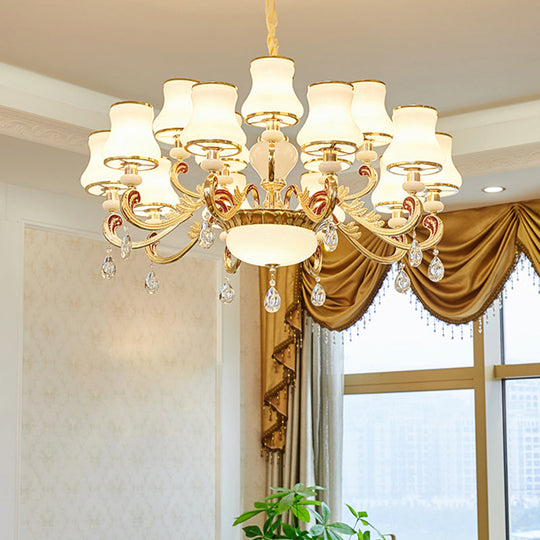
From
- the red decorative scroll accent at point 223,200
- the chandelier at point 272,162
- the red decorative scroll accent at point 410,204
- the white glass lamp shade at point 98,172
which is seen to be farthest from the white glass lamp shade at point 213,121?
the red decorative scroll accent at point 410,204

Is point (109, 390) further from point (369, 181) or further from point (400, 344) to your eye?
point (369, 181)

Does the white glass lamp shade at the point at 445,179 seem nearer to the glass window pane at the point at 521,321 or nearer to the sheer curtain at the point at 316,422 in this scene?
the glass window pane at the point at 521,321

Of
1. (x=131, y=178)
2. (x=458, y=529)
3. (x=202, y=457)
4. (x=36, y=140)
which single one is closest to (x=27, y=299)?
(x=36, y=140)

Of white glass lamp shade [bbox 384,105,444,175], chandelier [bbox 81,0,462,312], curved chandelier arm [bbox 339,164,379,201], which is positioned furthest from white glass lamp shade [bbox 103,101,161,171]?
white glass lamp shade [bbox 384,105,444,175]

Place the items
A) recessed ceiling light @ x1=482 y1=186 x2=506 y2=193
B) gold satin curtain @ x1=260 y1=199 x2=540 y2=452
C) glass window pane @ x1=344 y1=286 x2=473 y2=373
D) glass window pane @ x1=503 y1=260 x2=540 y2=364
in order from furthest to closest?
1. glass window pane @ x1=344 y1=286 x2=473 y2=373
2. glass window pane @ x1=503 y1=260 x2=540 y2=364
3. gold satin curtain @ x1=260 y1=199 x2=540 y2=452
4. recessed ceiling light @ x1=482 y1=186 x2=506 y2=193

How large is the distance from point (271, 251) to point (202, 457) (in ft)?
9.48

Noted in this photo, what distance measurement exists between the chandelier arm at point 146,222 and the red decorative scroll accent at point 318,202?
0.97 feet

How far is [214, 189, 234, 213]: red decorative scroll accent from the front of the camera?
2.28m

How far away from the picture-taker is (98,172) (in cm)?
246

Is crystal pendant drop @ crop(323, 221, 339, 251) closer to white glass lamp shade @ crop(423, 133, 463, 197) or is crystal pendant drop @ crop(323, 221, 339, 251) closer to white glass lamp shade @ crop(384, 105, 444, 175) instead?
white glass lamp shade @ crop(384, 105, 444, 175)

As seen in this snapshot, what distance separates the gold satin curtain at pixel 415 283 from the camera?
458cm

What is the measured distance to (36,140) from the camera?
12.3 feet

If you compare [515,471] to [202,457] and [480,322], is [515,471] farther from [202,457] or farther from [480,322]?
[202,457]

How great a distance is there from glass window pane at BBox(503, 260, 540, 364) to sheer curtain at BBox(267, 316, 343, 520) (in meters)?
0.95
